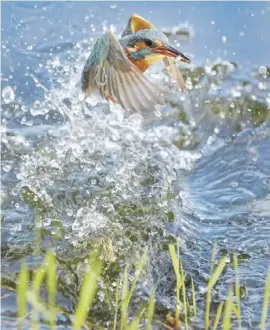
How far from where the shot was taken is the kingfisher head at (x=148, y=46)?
11.5ft

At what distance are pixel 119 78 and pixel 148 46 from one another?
0.31 meters

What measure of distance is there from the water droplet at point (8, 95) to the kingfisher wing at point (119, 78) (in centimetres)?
133

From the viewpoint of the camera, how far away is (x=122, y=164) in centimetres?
399

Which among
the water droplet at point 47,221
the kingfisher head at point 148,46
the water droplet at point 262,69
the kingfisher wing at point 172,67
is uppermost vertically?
the water droplet at point 262,69

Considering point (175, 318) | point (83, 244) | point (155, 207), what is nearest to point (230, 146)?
point (155, 207)

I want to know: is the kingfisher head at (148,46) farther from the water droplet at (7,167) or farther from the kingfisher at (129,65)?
the water droplet at (7,167)

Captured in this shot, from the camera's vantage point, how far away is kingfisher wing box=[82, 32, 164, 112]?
318cm

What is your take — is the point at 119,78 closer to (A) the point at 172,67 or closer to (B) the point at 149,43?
(B) the point at 149,43

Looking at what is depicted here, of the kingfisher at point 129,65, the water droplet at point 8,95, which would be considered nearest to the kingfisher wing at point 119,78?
the kingfisher at point 129,65

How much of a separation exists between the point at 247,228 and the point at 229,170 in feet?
3.05

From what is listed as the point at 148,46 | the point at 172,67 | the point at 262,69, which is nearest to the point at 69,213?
the point at 148,46

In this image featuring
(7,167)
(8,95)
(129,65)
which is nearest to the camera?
(129,65)

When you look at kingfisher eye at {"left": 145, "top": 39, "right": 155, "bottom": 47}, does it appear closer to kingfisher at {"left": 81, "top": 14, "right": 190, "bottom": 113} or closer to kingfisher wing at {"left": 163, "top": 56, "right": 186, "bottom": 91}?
kingfisher at {"left": 81, "top": 14, "right": 190, "bottom": 113}

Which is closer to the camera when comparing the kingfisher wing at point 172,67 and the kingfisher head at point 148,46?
the kingfisher head at point 148,46
